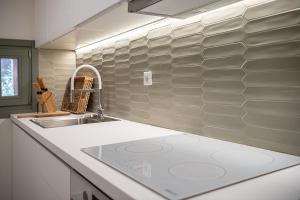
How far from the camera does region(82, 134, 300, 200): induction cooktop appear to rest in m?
0.65

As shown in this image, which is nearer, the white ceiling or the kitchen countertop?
the kitchen countertop

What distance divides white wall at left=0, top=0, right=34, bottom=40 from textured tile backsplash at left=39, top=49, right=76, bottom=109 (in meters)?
0.23

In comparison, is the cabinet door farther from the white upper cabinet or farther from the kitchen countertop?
the white upper cabinet

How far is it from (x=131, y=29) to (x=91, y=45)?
760 millimetres

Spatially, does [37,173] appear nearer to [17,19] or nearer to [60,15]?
[60,15]

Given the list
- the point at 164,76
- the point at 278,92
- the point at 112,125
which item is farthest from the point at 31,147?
the point at 278,92

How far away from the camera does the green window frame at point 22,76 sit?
238 centimetres

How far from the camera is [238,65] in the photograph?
1.06 meters

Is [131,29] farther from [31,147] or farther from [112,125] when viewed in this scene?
[31,147]

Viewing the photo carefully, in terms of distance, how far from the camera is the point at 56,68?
256cm

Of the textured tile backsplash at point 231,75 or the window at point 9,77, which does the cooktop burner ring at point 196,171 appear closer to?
the textured tile backsplash at point 231,75

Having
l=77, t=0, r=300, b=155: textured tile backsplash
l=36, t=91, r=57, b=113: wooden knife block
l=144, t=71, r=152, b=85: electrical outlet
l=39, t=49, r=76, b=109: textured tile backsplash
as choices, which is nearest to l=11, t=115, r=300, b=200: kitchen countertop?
l=77, t=0, r=300, b=155: textured tile backsplash

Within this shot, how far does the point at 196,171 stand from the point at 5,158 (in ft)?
7.11

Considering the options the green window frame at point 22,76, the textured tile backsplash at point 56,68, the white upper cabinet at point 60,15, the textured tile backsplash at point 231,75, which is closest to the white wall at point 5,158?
the green window frame at point 22,76
